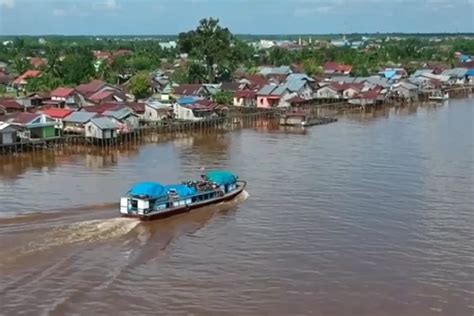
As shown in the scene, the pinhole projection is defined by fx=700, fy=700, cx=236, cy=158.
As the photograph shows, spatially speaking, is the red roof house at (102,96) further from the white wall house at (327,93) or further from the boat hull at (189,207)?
the boat hull at (189,207)

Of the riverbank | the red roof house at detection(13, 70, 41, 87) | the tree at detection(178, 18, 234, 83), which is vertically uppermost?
the tree at detection(178, 18, 234, 83)

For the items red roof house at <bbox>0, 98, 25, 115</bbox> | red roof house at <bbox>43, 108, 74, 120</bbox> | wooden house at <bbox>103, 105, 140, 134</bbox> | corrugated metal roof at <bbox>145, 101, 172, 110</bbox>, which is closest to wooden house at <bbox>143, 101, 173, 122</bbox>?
corrugated metal roof at <bbox>145, 101, 172, 110</bbox>

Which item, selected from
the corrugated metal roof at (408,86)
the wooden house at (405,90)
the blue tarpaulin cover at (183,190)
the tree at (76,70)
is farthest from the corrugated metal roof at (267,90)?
the blue tarpaulin cover at (183,190)

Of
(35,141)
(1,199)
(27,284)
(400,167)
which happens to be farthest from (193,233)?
(35,141)

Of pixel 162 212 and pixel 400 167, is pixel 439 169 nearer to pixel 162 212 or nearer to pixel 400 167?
pixel 400 167

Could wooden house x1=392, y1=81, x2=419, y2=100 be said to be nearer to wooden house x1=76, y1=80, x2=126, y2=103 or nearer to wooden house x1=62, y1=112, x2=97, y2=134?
wooden house x1=76, y1=80, x2=126, y2=103

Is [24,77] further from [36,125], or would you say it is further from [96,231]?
[96,231]

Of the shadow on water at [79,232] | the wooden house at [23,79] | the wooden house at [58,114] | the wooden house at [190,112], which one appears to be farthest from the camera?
the wooden house at [23,79]
